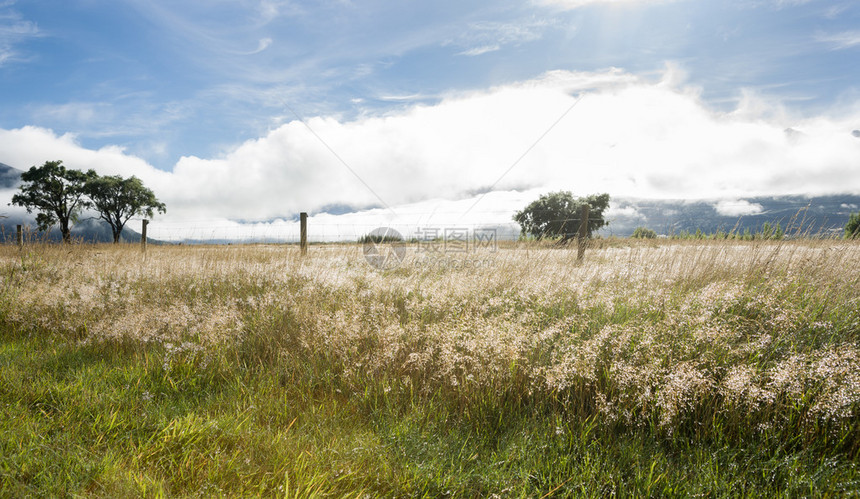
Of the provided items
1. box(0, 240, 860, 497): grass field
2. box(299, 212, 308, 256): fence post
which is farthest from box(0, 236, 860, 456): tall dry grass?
box(299, 212, 308, 256): fence post

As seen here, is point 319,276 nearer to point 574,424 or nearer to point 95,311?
point 95,311

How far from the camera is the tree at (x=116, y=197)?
50.7 meters

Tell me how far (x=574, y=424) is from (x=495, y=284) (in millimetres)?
3217

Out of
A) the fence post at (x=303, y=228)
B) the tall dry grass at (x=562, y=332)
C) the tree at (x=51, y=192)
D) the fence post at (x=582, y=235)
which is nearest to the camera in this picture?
the tall dry grass at (x=562, y=332)

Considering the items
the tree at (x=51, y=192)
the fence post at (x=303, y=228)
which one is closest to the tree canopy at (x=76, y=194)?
the tree at (x=51, y=192)

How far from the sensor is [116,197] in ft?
171

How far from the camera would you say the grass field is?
2268 millimetres

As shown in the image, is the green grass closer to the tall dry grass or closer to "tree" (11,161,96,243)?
the tall dry grass

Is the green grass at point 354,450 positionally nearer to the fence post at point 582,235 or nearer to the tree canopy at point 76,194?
the fence post at point 582,235

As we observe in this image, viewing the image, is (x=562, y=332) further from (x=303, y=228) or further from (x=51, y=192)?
(x=51, y=192)

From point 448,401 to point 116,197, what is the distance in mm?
65813

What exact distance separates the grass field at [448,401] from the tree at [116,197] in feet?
195

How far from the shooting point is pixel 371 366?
3.49m

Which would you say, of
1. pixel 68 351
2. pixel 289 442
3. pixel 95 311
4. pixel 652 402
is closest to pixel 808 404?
pixel 652 402
